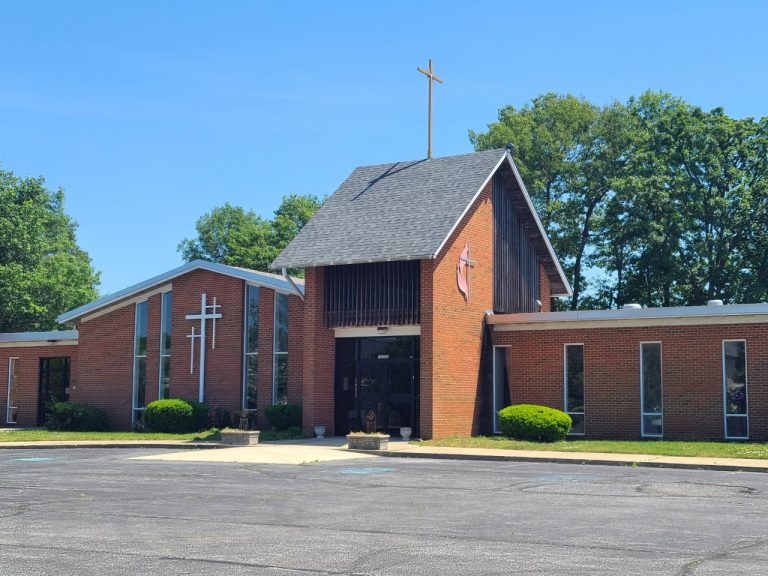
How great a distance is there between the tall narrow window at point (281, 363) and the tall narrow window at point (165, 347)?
449cm

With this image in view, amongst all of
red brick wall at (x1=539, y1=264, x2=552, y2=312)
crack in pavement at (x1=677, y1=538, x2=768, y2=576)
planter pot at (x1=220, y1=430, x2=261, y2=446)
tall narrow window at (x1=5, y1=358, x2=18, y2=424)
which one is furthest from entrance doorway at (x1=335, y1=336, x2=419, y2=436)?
crack in pavement at (x1=677, y1=538, x2=768, y2=576)

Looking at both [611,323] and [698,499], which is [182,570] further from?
[611,323]

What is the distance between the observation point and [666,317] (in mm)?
26547

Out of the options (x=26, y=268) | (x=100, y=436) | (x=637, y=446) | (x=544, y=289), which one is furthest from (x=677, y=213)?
(x=26, y=268)

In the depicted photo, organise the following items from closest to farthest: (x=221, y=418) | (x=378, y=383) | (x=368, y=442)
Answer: (x=368, y=442) → (x=378, y=383) → (x=221, y=418)

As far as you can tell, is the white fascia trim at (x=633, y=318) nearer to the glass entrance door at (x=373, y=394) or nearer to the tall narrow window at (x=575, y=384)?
the tall narrow window at (x=575, y=384)

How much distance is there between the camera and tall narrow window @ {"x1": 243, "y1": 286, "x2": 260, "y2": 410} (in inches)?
1244

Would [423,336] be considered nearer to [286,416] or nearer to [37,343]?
[286,416]

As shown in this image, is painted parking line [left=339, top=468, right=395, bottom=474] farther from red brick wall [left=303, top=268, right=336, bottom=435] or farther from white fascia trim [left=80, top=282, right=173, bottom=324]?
white fascia trim [left=80, top=282, right=173, bottom=324]

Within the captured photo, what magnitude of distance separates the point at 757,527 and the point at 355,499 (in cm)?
575

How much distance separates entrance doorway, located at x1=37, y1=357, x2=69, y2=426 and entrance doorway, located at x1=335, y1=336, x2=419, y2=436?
1386 cm

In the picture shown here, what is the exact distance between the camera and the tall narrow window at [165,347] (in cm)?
3340

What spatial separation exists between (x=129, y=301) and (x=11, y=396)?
7.94 metres

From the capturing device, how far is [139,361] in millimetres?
34219
